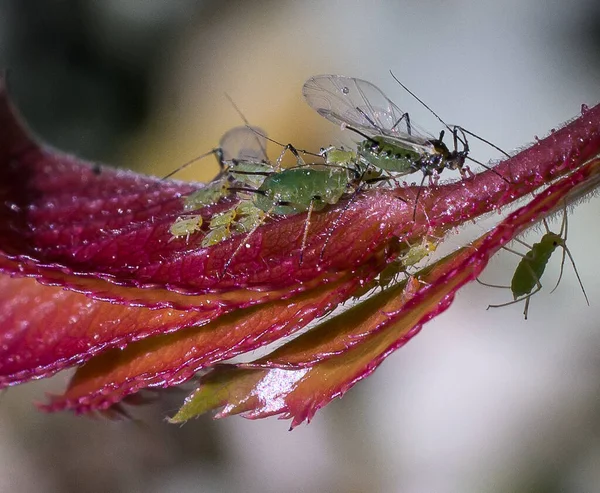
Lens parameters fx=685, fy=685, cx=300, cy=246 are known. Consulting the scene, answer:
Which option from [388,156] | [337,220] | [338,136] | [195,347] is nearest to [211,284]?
[195,347]

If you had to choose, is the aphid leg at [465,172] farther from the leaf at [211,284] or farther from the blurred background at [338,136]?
the blurred background at [338,136]

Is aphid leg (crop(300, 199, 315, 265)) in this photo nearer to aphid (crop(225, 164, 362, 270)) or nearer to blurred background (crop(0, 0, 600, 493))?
aphid (crop(225, 164, 362, 270))

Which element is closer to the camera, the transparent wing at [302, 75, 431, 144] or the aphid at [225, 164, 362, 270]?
the aphid at [225, 164, 362, 270]

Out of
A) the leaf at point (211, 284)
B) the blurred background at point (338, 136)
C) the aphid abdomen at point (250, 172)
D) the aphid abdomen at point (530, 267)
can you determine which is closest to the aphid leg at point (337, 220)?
the leaf at point (211, 284)

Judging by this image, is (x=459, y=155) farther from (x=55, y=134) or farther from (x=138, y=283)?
(x=55, y=134)

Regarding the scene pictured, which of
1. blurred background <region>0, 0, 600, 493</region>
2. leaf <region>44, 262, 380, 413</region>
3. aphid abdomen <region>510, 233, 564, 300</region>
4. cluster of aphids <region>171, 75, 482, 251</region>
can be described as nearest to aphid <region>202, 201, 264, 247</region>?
cluster of aphids <region>171, 75, 482, 251</region>

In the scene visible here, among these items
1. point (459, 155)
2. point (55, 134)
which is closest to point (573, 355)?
point (459, 155)
